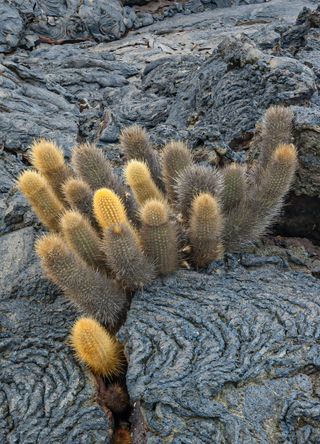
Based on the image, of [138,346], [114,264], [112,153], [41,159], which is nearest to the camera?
[138,346]

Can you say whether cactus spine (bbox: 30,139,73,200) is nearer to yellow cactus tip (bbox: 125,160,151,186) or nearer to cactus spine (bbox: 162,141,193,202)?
yellow cactus tip (bbox: 125,160,151,186)

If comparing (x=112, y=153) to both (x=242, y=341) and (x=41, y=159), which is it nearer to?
(x=41, y=159)

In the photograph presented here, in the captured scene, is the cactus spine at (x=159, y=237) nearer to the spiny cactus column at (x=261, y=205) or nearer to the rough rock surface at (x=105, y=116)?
the rough rock surface at (x=105, y=116)

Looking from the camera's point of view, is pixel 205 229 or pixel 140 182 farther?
pixel 140 182

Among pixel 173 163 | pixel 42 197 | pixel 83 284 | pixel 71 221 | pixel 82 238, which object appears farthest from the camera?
pixel 173 163

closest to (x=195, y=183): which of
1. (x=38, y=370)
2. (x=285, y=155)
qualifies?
(x=285, y=155)

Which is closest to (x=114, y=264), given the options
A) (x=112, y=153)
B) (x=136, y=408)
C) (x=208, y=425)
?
(x=136, y=408)

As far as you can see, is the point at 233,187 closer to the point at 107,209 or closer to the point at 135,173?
the point at 135,173
